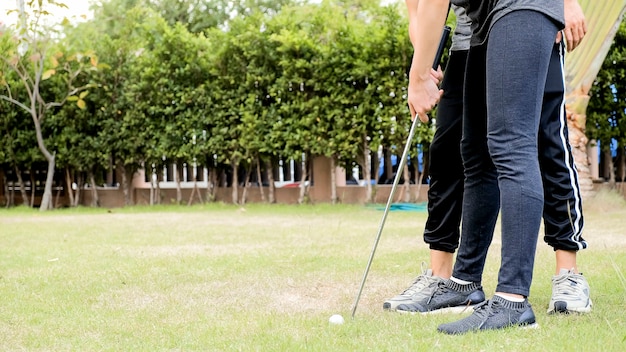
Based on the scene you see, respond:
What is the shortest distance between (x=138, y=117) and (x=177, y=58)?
1.04 metres

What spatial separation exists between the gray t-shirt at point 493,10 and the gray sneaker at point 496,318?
79cm

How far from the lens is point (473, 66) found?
2.50 m

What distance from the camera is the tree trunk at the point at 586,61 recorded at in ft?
23.8

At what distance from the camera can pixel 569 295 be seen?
2.46m

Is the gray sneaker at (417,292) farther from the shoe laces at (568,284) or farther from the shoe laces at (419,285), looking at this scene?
the shoe laces at (568,284)

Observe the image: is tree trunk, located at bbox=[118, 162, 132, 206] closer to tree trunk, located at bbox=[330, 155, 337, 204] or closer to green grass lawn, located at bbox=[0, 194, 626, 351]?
tree trunk, located at bbox=[330, 155, 337, 204]

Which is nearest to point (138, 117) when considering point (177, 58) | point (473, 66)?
point (177, 58)

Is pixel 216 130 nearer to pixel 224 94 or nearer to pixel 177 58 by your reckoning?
pixel 224 94

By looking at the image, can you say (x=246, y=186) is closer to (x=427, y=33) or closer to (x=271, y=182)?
(x=271, y=182)

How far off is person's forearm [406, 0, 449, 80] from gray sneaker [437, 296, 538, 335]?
2.36ft

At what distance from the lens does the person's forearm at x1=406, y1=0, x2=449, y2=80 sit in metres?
2.30

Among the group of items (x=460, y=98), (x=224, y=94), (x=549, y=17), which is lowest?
(x=460, y=98)

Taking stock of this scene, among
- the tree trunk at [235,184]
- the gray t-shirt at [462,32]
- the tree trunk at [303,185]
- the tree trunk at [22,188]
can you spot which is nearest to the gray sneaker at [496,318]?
the gray t-shirt at [462,32]

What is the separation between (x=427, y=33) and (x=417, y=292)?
0.89 meters
